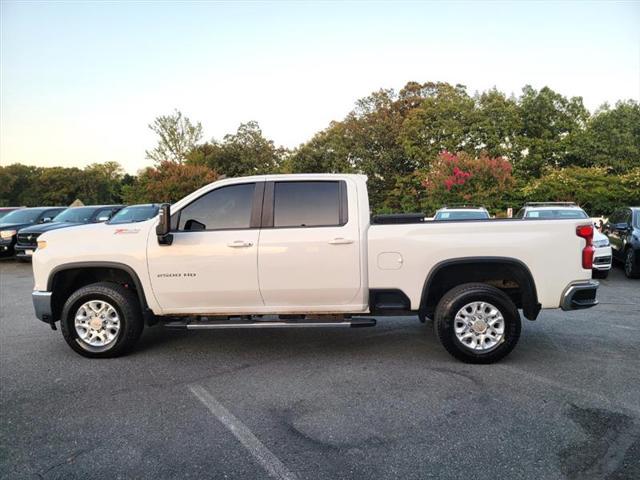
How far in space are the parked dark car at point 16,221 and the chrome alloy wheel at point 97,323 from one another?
12.2m

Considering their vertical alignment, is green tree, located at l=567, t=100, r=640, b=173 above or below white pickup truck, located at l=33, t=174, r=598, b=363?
Result: above

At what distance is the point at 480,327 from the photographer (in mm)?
5016

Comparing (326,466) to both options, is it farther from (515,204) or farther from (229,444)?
(515,204)

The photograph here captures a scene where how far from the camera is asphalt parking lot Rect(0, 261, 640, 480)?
316cm

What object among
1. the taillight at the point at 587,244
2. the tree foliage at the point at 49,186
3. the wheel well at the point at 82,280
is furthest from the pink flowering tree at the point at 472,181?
the tree foliage at the point at 49,186

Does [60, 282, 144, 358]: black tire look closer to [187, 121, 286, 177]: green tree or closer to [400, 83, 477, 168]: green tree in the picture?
[400, 83, 477, 168]: green tree

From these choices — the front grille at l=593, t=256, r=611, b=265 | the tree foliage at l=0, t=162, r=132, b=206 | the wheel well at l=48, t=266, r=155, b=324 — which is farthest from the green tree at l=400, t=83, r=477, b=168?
the tree foliage at l=0, t=162, r=132, b=206

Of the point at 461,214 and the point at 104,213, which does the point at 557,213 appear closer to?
the point at 461,214

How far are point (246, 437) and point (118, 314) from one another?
2.58m

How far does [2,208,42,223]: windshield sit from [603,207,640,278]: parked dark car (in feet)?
56.9

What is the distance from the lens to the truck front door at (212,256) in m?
5.15

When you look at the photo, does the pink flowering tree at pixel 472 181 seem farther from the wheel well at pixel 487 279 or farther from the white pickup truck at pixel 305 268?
the white pickup truck at pixel 305 268

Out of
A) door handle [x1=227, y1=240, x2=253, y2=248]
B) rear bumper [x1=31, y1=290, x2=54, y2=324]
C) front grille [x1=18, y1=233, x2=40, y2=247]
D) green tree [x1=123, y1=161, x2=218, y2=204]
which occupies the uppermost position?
green tree [x1=123, y1=161, x2=218, y2=204]

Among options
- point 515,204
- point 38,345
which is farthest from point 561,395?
point 515,204
